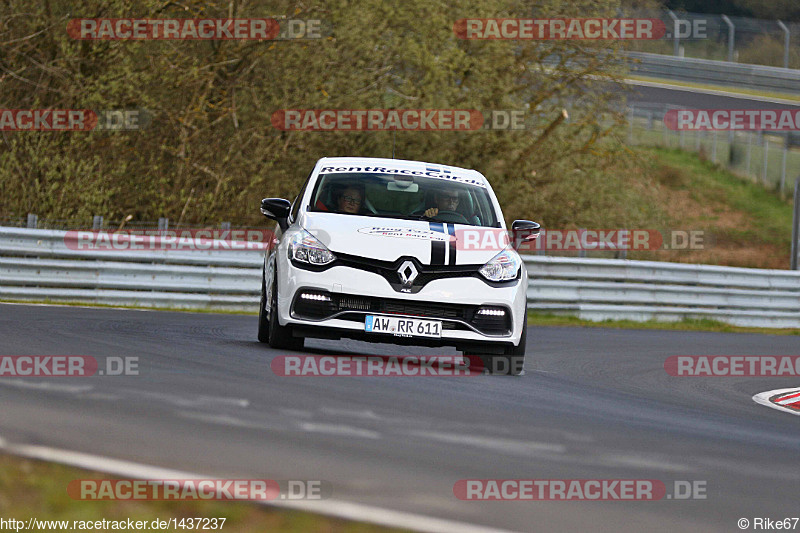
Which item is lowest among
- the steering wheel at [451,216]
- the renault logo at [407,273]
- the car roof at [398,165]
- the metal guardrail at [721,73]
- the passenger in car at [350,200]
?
the renault logo at [407,273]

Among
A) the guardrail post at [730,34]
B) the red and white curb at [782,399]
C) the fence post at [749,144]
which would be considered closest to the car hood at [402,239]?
the red and white curb at [782,399]

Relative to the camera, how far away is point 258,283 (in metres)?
18.2

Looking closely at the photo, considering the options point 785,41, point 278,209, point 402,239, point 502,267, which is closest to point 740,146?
point 785,41

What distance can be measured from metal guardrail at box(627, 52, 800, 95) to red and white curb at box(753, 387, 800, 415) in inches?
1204

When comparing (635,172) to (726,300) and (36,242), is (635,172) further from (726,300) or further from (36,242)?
(36,242)

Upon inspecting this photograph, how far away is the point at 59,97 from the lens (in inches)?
856

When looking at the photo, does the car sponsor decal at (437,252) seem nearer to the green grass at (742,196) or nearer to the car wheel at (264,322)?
the car wheel at (264,322)

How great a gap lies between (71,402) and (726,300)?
1676cm

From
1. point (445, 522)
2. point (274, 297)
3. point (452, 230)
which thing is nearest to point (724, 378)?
point (452, 230)

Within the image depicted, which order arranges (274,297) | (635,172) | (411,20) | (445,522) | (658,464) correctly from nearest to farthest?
(445,522) < (658,464) < (274,297) < (411,20) < (635,172)

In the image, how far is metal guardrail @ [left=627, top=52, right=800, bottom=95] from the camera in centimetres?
4147

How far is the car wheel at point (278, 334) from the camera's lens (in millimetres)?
10070

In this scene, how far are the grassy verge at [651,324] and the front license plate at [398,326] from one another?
32.3ft

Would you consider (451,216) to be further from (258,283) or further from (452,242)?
(258,283)
